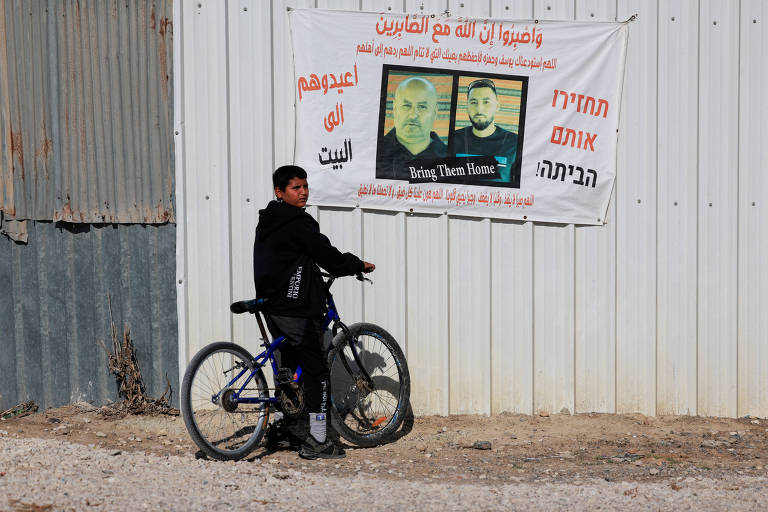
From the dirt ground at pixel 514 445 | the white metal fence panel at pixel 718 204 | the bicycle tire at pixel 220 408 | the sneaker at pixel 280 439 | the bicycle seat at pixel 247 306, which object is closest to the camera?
the bicycle tire at pixel 220 408

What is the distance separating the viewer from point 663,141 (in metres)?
6.87

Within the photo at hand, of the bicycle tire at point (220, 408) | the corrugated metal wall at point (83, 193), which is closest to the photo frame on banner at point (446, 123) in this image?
the corrugated metal wall at point (83, 193)

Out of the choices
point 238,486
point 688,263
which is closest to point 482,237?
point 688,263

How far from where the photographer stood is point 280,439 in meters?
6.30

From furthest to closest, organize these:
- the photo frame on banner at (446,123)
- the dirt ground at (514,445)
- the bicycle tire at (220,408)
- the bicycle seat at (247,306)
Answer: the photo frame on banner at (446,123) → the bicycle seat at (247,306) → the dirt ground at (514,445) → the bicycle tire at (220,408)

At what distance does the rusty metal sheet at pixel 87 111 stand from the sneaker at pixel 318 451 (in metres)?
2.03

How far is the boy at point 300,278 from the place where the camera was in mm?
5805

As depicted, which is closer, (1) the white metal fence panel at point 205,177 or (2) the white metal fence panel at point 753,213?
(1) the white metal fence panel at point 205,177

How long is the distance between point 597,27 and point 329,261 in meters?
2.78

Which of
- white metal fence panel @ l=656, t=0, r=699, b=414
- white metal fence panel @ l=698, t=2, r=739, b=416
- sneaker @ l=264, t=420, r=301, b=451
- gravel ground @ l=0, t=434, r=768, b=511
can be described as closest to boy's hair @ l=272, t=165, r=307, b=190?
sneaker @ l=264, t=420, r=301, b=451

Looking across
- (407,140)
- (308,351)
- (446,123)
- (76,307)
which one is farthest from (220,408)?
(446,123)

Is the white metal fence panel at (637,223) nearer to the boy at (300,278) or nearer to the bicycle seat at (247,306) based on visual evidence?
the boy at (300,278)

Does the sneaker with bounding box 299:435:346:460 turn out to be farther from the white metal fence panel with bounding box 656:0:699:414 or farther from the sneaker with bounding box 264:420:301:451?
the white metal fence panel with bounding box 656:0:699:414

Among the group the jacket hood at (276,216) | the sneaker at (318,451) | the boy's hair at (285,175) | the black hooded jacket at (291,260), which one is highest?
the boy's hair at (285,175)
